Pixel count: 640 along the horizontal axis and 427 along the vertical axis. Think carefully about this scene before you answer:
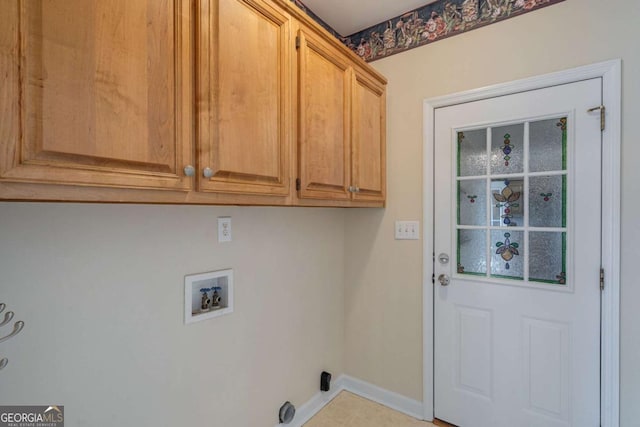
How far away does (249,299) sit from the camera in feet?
5.08

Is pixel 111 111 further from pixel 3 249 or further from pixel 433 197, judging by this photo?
pixel 433 197

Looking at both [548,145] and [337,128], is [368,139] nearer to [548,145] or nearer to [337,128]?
[337,128]

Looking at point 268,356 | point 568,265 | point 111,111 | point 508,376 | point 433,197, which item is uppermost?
point 111,111

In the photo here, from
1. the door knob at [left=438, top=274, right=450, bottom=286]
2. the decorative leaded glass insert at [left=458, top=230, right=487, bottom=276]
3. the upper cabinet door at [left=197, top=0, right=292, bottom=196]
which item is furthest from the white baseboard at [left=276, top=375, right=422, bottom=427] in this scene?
the upper cabinet door at [left=197, top=0, right=292, bottom=196]

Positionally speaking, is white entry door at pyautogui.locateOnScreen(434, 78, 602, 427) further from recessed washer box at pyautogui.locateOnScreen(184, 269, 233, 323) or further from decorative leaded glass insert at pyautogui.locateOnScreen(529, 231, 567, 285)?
recessed washer box at pyautogui.locateOnScreen(184, 269, 233, 323)

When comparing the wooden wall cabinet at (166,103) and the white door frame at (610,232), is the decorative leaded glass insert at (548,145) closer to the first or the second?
the white door frame at (610,232)

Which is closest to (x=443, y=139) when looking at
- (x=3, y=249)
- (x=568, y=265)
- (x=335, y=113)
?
(x=335, y=113)

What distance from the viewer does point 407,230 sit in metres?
1.95

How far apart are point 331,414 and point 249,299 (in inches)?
41.8

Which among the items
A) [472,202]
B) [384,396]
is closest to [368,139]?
[472,202]

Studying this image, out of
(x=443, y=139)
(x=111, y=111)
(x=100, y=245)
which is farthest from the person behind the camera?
(x=443, y=139)

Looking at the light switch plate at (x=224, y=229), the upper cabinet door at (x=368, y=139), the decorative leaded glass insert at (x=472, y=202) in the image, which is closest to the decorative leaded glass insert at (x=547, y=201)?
the decorative leaded glass insert at (x=472, y=202)

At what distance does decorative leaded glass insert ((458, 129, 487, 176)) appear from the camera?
1709mm

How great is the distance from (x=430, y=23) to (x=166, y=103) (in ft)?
5.79
